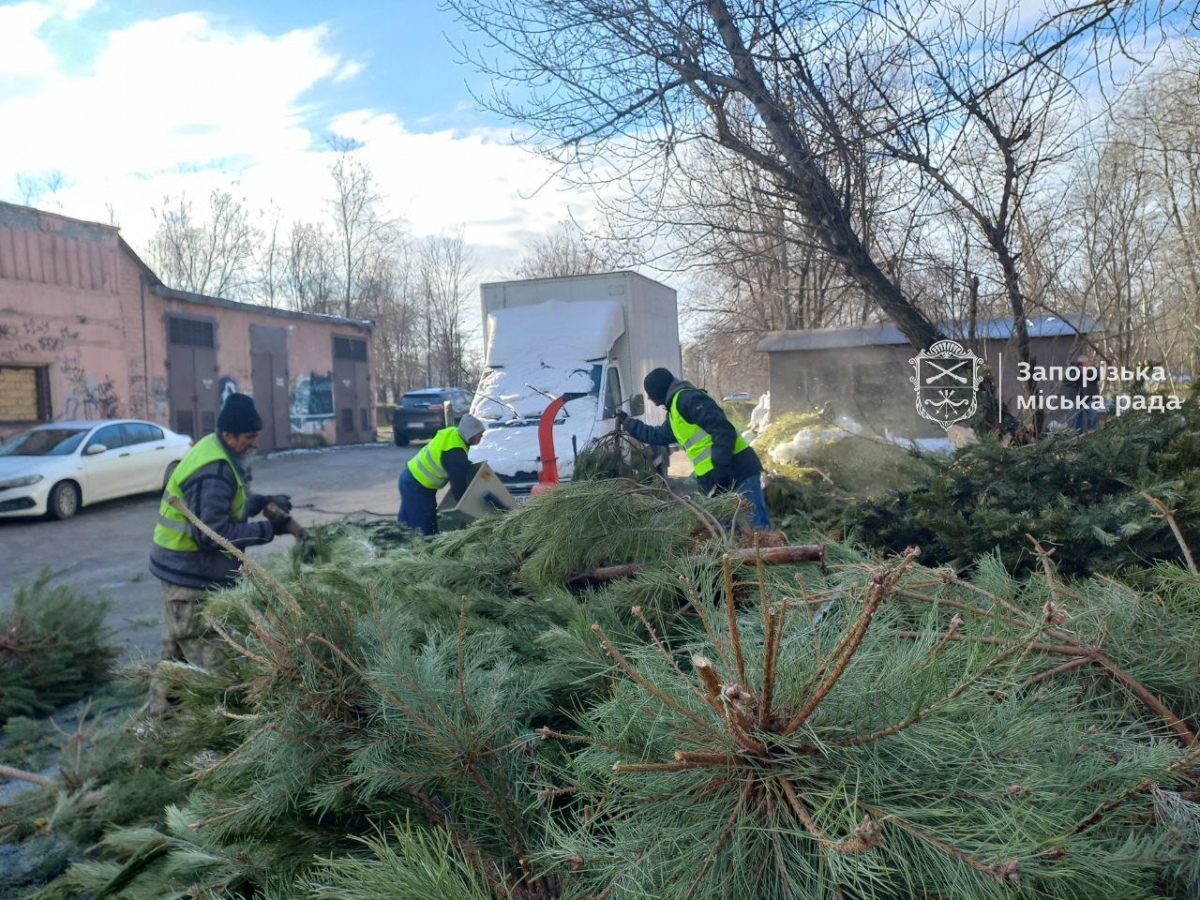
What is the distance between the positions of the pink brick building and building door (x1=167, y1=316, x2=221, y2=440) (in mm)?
28

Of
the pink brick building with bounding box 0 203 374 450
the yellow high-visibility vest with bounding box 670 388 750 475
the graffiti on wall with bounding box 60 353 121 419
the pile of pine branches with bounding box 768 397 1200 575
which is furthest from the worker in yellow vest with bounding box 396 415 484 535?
the graffiti on wall with bounding box 60 353 121 419

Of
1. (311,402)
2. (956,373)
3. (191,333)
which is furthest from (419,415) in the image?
(956,373)

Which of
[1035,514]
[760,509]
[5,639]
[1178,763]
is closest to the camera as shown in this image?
[1178,763]

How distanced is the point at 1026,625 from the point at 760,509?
13.3 ft

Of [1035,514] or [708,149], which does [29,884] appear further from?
[708,149]

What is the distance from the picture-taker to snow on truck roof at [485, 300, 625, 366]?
11.3m

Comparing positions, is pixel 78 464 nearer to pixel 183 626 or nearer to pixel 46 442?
pixel 46 442

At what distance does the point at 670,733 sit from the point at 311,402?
2639 centimetres

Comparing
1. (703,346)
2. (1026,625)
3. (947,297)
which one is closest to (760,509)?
(947,297)

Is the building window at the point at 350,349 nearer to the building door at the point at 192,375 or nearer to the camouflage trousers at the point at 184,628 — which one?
the building door at the point at 192,375

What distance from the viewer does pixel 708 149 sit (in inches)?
266

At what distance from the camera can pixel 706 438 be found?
597 cm

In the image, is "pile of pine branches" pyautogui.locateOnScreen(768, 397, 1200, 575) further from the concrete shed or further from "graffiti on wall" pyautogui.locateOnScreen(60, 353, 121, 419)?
"graffiti on wall" pyautogui.locateOnScreen(60, 353, 121, 419)

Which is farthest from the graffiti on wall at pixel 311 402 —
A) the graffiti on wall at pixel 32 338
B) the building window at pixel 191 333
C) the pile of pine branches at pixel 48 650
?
the pile of pine branches at pixel 48 650
